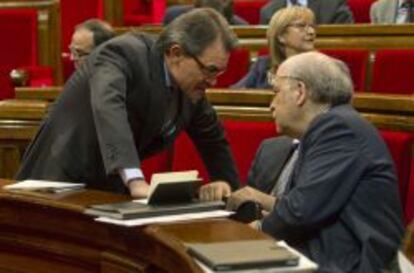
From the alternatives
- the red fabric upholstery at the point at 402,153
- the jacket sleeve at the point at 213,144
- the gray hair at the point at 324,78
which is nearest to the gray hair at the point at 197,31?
the gray hair at the point at 324,78

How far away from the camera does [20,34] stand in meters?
2.87

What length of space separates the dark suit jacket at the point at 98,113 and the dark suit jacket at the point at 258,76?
0.77 metres

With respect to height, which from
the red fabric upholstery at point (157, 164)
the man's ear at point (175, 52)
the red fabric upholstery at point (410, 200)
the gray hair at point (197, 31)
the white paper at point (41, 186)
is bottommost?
the red fabric upholstery at point (157, 164)

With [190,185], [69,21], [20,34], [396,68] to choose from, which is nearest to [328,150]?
[190,185]

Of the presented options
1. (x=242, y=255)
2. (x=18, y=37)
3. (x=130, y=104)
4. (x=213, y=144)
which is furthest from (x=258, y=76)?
(x=242, y=255)

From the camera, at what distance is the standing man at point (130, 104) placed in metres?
1.11

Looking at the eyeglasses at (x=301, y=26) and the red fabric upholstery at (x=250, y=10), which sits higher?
the eyeglasses at (x=301, y=26)

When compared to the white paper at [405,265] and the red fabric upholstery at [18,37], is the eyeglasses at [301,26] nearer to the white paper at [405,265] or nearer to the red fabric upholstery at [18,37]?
the white paper at [405,265]

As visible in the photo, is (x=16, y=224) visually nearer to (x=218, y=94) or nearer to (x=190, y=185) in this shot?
(x=190, y=185)

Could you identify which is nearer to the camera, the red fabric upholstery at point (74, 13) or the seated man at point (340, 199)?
the seated man at point (340, 199)

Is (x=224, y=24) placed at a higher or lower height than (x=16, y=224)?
higher

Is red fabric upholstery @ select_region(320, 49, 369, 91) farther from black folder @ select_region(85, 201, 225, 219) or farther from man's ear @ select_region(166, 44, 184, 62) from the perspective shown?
black folder @ select_region(85, 201, 225, 219)

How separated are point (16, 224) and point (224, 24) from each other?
388mm

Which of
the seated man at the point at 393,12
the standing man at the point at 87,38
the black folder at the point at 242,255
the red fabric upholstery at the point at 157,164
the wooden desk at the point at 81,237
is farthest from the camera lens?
the seated man at the point at 393,12
